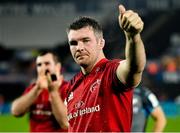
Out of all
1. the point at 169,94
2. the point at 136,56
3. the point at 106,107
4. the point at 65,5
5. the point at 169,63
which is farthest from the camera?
the point at 65,5

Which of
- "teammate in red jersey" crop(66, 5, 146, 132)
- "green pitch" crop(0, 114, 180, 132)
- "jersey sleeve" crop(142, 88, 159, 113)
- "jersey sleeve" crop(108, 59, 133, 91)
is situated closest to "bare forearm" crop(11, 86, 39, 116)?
"jersey sleeve" crop(142, 88, 159, 113)

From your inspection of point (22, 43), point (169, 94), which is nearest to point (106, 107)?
point (169, 94)

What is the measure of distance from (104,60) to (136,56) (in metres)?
0.49

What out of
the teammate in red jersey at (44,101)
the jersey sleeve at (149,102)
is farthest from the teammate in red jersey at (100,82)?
the jersey sleeve at (149,102)

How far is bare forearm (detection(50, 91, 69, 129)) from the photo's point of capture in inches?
199

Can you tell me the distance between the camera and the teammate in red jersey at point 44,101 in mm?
5242

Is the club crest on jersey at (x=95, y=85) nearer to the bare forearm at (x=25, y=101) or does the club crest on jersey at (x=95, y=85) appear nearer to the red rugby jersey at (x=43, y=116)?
the red rugby jersey at (x=43, y=116)

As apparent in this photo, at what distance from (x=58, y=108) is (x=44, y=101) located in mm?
564

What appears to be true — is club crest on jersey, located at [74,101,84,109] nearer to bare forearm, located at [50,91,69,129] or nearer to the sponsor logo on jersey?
the sponsor logo on jersey

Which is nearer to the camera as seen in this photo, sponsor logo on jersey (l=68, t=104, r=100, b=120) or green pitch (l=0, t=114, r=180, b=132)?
sponsor logo on jersey (l=68, t=104, r=100, b=120)

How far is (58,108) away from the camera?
508 cm

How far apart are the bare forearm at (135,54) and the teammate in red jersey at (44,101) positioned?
2362 millimetres

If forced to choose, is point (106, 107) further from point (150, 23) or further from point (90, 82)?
point (150, 23)

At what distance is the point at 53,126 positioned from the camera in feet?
17.5
